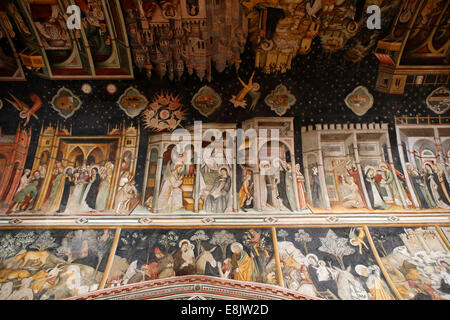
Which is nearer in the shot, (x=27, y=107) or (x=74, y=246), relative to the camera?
(x=74, y=246)

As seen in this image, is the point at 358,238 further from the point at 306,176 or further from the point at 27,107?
the point at 27,107

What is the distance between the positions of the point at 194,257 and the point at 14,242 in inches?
154

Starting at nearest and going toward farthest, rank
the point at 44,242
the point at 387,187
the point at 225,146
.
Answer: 1. the point at 44,242
2. the point at 387,187
3. the point at 225,146

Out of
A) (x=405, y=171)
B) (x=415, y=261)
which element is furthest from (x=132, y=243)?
(x=405, y=171)

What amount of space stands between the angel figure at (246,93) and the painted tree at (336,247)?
11.9ft

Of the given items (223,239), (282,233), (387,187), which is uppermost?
(387,187)

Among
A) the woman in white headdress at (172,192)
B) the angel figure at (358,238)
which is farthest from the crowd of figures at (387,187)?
the woman in white headdress at (172,192)

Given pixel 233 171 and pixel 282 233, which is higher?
pixel 233 171

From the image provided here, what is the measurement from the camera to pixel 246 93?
9.23 meters

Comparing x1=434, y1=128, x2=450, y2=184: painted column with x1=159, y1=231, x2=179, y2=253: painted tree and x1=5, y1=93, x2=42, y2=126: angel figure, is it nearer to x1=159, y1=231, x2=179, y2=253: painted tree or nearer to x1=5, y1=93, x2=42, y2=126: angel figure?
x1=159, y1=231, x2=179, y2=253: painted tree

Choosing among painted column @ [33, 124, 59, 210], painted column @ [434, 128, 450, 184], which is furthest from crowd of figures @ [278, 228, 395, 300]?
painted column @ [33, 124, 59, 210]

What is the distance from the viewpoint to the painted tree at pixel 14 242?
25.5 ft
